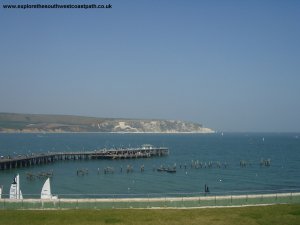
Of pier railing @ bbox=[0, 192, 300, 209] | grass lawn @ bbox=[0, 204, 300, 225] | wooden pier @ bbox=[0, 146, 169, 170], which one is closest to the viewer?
grass lawn @ bbox=[0, 204, 300, 225]

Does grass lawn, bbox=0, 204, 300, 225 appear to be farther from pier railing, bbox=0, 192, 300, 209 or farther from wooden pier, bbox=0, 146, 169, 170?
wooden pier, bbox=0, 146, 169, 170

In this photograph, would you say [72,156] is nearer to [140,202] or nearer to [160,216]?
[140,202]

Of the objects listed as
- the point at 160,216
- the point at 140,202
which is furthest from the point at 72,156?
the point at 160,216

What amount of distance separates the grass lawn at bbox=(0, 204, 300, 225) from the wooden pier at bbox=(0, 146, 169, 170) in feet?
230

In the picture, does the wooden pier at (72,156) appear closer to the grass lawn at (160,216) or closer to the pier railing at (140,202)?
the pier railing at (140,202)

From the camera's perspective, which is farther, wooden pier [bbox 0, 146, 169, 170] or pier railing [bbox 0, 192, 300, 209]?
wooden pier [bbox 0, 146, 169, 170]

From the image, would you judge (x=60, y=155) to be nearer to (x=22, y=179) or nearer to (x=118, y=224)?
(x=22, y=179)

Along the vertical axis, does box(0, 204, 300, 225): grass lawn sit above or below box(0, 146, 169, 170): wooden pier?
below

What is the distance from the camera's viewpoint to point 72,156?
449 ft

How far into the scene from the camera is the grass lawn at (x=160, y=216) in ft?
98.2

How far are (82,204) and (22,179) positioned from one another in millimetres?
48466

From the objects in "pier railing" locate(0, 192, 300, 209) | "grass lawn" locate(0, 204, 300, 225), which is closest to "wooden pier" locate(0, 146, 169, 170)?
"pier railing" locate(0, 192, 300, 209)

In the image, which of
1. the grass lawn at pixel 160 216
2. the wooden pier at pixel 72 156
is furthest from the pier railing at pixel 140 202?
the wooden pier at pixel 72 156

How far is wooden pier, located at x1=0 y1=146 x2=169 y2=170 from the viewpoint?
10429 cm
